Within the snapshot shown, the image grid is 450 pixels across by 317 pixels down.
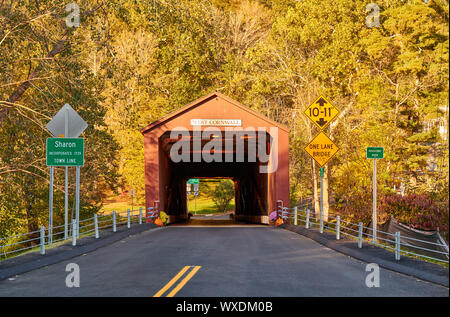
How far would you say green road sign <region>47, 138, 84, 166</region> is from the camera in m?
15.9

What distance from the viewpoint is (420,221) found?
2070cm

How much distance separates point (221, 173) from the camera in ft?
164

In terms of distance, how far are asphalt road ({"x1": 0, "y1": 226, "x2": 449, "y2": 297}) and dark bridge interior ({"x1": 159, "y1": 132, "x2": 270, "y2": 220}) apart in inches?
641

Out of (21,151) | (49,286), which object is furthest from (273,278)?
(21,151)

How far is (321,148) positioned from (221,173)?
3142 cm

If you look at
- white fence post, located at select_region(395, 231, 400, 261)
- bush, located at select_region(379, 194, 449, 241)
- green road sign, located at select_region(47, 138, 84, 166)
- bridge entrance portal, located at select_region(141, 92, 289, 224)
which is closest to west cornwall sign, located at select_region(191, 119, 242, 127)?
bridge entrance portal, located at select_region(141, 92, 289, 224)

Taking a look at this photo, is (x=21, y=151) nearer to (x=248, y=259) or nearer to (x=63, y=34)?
(x=63, y=34)

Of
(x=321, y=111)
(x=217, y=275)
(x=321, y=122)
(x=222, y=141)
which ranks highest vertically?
(x=321, y=111)

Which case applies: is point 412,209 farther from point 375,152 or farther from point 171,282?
point 171,282

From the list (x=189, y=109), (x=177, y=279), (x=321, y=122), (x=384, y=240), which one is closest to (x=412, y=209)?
(x=384, y=240)

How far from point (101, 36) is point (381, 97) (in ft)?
65.7

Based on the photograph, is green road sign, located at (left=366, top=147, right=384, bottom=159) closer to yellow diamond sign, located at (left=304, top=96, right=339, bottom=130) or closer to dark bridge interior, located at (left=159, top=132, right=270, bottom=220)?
yellow diamond sign, located at (left=304, top=96, right=339, bottom=130)

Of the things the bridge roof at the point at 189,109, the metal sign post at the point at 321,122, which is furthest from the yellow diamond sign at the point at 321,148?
the bridge roof at the point at 189,109

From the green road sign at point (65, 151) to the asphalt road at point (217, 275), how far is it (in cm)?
295
